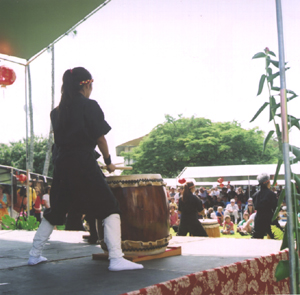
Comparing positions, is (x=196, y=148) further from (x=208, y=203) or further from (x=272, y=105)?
(x=272, y=105)

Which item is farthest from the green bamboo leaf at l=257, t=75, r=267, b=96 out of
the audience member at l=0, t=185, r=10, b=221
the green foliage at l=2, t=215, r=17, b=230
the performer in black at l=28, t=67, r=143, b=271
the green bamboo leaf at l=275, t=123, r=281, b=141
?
the audience member at l=0, t=185, r=10, b=221

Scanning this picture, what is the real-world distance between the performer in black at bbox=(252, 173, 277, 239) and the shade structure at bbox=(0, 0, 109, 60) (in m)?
3.36

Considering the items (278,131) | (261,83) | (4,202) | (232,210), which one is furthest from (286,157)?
(232,210)

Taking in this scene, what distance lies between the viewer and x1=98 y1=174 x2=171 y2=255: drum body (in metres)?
2.89

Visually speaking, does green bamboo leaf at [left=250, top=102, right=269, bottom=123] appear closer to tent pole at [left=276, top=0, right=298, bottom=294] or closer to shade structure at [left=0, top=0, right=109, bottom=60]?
tent pole at [left=276, top=0, right=298, bottom=294]

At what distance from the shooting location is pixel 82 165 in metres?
2.56

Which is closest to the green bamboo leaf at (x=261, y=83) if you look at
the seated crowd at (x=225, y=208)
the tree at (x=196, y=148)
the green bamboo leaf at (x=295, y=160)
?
the green bamboo leaf at (x=295, y=160)

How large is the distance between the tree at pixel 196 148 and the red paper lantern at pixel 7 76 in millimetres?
30936

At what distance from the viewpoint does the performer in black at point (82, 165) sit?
8.36 feet

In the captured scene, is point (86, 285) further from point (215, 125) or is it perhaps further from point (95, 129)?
point (215, 125)

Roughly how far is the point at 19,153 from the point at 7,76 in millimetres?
36067

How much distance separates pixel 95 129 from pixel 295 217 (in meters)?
1.47

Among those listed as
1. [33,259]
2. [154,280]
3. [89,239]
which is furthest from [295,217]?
[89,239]

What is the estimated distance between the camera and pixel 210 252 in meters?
3.14
